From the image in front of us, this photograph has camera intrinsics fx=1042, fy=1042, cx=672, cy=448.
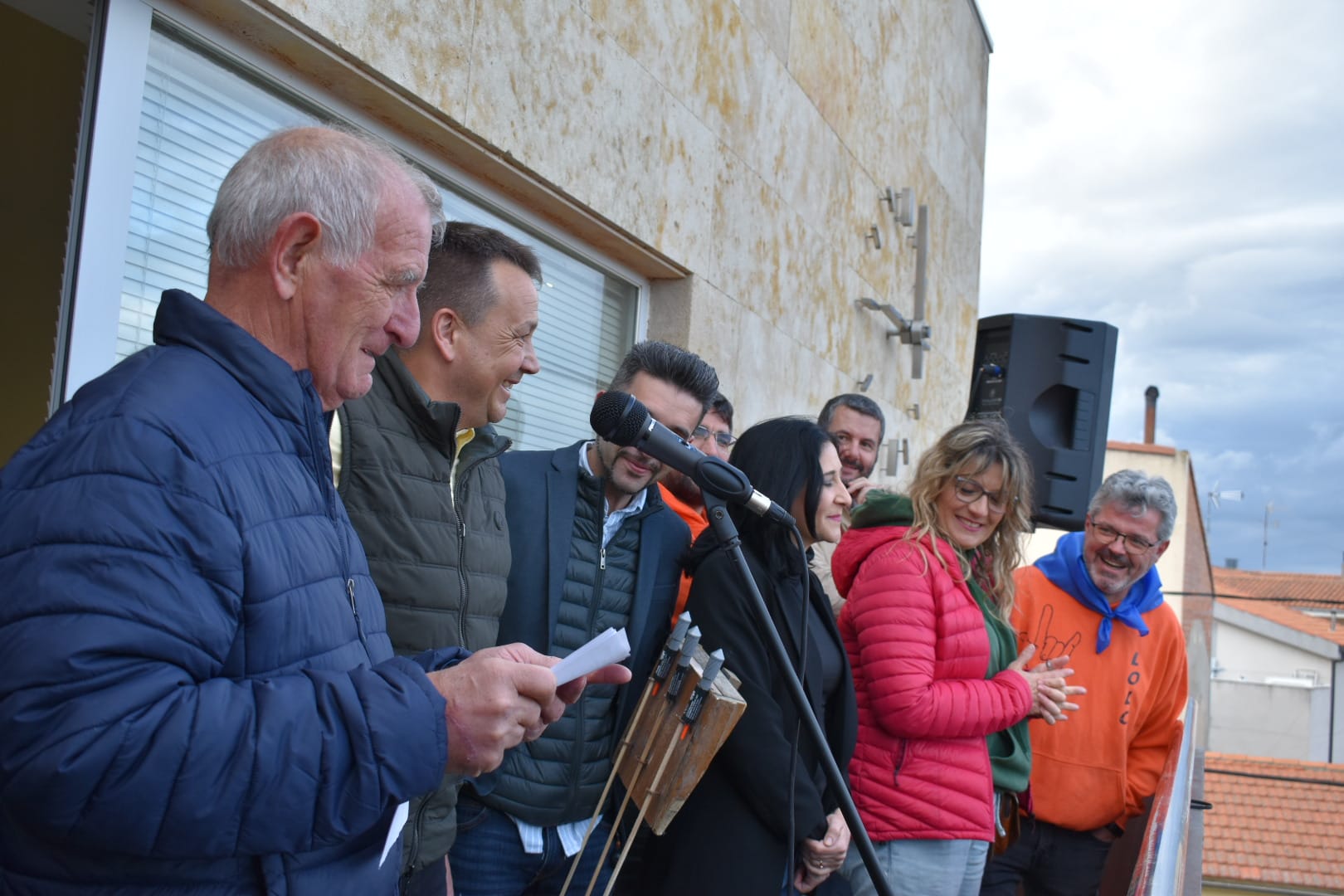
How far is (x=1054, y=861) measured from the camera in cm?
339

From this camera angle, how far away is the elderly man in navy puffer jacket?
3.11 ft

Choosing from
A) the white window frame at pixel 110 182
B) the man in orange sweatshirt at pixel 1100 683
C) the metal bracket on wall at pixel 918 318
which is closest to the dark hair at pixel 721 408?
the man in orange sweatshirt at pixel 1100 683

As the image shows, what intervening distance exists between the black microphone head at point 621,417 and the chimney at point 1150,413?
36331mm

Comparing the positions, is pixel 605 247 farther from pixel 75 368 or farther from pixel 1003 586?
pixel 75 368

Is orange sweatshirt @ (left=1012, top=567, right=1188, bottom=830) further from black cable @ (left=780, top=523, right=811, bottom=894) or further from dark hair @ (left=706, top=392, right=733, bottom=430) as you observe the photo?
black cable @ (left=780, top=523, right=811, bottom=894)

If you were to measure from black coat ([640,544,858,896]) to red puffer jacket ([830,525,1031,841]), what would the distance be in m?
0.32

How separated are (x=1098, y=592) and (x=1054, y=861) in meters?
0.91

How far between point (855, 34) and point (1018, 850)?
5022mm

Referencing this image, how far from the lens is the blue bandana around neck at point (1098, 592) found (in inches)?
141

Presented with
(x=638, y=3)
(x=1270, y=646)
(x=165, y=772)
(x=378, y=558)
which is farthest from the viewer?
(x=1270, y=646)

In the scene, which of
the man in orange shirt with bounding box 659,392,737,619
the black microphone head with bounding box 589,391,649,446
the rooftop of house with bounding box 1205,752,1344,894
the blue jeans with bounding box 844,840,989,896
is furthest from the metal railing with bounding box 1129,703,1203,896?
the rooftop of house with bounding box 1205,752,1344,894

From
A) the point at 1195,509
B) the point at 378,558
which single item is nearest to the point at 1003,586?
the point at 378,558

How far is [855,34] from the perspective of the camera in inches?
257

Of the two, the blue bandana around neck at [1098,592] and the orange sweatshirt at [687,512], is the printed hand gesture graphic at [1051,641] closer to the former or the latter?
the blue bandana around neck at [1098,592]
